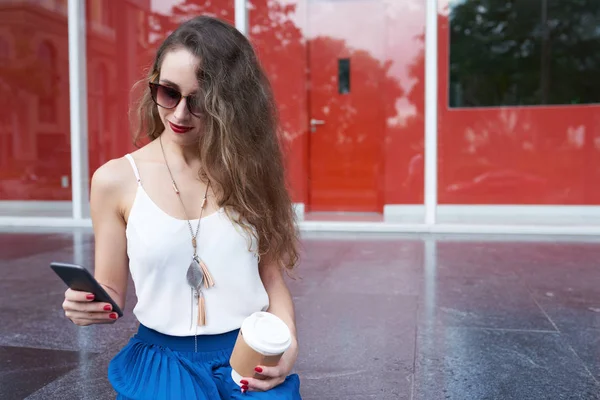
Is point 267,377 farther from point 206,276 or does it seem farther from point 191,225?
point 191,225

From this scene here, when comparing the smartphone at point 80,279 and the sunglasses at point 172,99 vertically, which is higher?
the sunglasses at point 172,99

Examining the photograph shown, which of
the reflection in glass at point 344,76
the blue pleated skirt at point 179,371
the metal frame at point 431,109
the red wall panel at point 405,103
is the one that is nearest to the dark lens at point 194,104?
the blue pleated skirt at point 179,371

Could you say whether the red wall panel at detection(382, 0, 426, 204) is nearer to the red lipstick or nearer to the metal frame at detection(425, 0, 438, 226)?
the metal frame at detection(425, 0, 438, 226)

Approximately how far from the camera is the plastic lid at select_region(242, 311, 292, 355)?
1.14 meters

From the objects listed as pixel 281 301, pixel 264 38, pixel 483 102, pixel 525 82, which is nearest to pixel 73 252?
pixel 264 38

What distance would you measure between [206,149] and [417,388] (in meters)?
1.56

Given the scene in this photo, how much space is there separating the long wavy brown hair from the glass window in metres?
6.58

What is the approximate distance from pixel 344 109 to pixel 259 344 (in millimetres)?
7481

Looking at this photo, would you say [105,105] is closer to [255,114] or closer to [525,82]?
[525,82]

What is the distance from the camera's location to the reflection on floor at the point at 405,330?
2508 millimetres

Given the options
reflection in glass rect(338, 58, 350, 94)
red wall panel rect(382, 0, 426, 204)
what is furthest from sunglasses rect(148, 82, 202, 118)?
reflection in glass rect(338, 58, 350, 94)

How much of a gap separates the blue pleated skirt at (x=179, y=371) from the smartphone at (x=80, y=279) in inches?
7.0

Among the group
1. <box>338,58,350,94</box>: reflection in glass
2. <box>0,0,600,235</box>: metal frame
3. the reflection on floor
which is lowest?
the reflection on floor

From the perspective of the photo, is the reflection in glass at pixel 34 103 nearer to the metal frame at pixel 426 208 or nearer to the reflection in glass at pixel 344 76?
the metal frame at pixel 426 208
